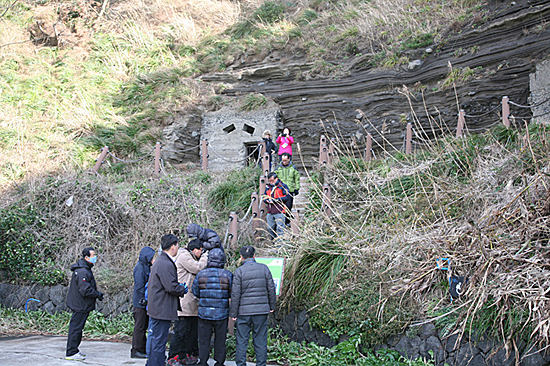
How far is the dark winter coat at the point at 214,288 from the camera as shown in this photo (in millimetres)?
5621

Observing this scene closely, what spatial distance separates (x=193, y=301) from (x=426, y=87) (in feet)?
35.7

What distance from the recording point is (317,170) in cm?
1117

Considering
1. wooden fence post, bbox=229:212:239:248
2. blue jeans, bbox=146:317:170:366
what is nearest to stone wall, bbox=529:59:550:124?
wooden fence post, bbox=229:212:239:248

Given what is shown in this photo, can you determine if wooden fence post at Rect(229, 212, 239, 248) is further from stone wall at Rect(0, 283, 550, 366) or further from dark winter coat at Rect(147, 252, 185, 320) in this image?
dark winter coat at Rect(147, 252, 185, 320)

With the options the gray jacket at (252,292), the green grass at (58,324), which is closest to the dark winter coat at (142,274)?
the gray jacket at (252,292)

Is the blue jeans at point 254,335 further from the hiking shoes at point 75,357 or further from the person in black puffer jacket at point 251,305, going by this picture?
the hiking shoes at point 75,357

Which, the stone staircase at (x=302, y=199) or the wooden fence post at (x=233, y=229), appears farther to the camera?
the stone staircase at (x=302, y=199)

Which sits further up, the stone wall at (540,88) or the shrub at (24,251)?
the stone wall at (540,88)

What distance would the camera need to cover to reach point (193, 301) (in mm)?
6059

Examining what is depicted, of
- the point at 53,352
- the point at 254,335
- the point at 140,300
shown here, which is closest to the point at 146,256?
the point at 140,300

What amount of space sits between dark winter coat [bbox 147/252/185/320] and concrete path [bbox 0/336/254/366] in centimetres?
114

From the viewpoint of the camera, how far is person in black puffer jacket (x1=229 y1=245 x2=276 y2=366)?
5.59 meters

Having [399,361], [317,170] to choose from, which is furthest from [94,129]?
[399,361]

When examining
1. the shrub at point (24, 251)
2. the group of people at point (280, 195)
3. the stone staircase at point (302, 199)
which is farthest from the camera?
the stone staircase at point (302, 199)
